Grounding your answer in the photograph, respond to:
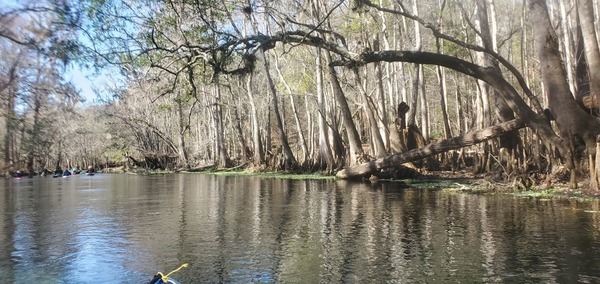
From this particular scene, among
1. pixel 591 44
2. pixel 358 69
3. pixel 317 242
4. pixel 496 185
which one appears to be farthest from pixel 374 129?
pixel 317 242

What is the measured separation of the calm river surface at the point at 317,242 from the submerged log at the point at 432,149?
308 centimetres

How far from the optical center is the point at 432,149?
55.5 feet

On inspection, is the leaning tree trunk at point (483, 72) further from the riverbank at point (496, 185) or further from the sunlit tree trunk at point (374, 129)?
the sunlit tree trunk at point (374, 129)

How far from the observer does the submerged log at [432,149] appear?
48.7ft

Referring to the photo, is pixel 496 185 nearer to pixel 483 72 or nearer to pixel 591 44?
pixel 483 72

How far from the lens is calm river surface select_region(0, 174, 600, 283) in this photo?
5.79 m

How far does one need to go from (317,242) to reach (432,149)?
10.3 metres

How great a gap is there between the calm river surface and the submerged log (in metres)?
3.08

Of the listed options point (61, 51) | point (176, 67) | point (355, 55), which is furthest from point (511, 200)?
point (61, 51)

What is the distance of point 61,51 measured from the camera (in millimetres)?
9578

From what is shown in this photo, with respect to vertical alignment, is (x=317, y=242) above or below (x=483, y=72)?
below

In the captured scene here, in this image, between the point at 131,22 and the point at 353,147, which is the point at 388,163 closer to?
the point at 353,147

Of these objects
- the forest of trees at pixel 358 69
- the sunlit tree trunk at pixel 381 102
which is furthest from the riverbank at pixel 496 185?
the sunlit tree trunk at pixel 381 102

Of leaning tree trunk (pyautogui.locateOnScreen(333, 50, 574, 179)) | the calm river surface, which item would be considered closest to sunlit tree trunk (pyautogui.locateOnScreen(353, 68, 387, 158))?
leaning tree trunk (pyautogui.locateOnScreen(333, 50, 574, 179))
